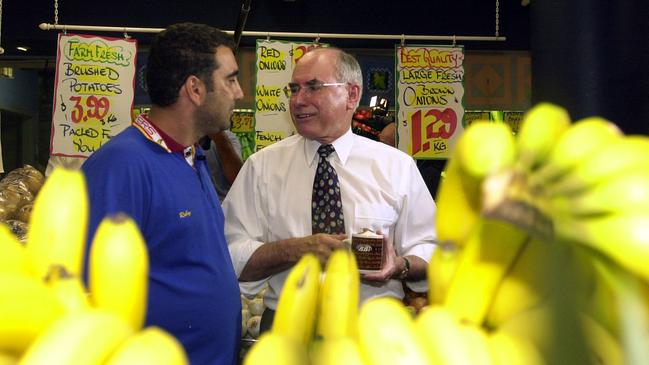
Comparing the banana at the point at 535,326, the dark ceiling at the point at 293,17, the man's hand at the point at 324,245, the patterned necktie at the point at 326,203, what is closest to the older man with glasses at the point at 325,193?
the patterned necktie at the point at 326,203

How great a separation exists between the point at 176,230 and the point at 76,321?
4.82 ft

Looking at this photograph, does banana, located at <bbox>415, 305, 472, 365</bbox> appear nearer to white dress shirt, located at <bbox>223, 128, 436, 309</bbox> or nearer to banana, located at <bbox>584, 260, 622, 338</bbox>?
banana, located at <bbox>584, 260, 622, 338</bbox>

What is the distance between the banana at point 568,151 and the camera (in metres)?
0.65

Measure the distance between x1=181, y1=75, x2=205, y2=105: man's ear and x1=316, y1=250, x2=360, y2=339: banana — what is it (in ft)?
5.57

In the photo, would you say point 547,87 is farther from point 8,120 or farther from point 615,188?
point 8,120

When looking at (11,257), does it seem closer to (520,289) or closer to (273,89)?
(520,289)

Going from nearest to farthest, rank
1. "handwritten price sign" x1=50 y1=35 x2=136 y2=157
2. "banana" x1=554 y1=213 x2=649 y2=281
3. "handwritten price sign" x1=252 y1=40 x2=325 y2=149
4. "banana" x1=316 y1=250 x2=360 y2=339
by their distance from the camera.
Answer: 1. "banana" x1=554 y1=213 x2=649 y2=281
2. "banana" x1=316 y1=250 x2=360 y2=339
3. "handwritten price sign" x1=50 y1=35 x2=136 y2=157
4. "handwritten price sign" x1=252 y1=40 x2=325 y2=149

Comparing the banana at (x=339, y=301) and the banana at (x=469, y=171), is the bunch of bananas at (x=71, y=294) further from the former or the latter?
the banana at (x=469, y=171)

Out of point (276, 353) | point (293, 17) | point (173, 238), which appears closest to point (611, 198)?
point (276, 353)

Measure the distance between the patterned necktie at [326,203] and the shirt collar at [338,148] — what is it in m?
0.04

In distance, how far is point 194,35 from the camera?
2.48 m

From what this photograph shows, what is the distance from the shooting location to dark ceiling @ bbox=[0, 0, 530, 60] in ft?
19.9

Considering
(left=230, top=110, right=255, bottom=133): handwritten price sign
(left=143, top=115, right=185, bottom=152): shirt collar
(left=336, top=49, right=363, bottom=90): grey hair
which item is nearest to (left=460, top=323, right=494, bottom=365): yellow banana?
(left=143, top=115, right=185, bottom=152): shirt collar

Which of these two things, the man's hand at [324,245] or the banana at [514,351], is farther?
the man's hand at [324,245]
